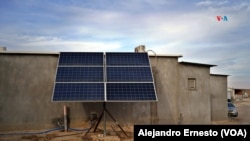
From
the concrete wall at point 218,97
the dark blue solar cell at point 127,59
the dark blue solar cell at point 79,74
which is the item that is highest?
the dark blue solar cell at point 127,59

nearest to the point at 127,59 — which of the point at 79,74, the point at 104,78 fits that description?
the point at 104,78

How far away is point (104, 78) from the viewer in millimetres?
14102

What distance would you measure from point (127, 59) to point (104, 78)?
2376 mm

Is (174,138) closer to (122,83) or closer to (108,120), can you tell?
(122,83)

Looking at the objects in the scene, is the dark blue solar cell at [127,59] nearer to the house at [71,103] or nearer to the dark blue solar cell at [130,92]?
the house at [71,103]

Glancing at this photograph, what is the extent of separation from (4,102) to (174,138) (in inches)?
455

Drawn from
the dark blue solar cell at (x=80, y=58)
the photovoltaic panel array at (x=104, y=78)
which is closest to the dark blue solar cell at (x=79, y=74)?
the photovoltaic panel array at (x=104, y=78)

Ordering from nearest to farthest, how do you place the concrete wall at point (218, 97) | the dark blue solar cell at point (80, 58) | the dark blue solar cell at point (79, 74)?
the dark blue solar cell at point (79, 74), the dark blue solar cell at point (80, 58), the concrete wall at point (218, 97)

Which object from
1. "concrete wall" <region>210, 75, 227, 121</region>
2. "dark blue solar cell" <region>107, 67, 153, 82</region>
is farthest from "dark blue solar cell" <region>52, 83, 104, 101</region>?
"concrete wall" <region>210, 75, 227, 121</region>

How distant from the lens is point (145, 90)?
45.6 ft

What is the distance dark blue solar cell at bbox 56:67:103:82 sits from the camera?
14125 mm

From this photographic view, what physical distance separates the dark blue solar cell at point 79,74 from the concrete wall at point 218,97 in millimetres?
12173

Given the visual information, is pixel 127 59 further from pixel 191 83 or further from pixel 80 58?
pixel 191 83

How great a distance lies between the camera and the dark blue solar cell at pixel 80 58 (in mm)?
15281
